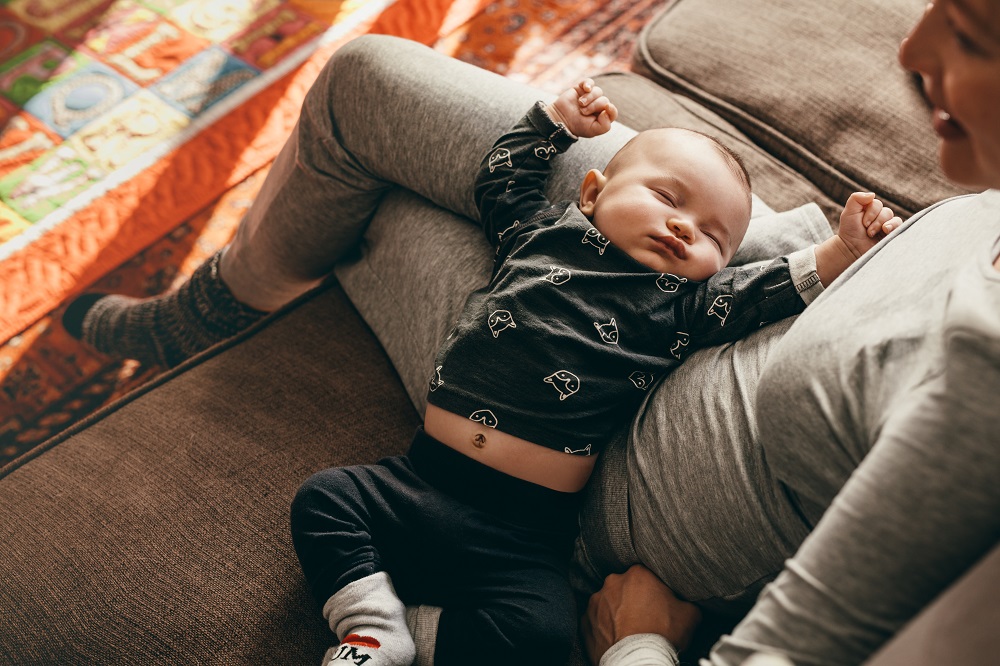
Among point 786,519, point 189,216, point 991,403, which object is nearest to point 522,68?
point 189,216

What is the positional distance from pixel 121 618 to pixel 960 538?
0.80 metres

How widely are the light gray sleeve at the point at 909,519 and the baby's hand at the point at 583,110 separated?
58 centimetres

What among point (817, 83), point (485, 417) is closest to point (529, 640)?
point (485, 417)

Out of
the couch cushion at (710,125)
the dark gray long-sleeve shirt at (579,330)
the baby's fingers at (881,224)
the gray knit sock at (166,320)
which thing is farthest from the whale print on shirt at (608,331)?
the gray knit sock at (166,320)

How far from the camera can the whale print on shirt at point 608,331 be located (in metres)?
0.86

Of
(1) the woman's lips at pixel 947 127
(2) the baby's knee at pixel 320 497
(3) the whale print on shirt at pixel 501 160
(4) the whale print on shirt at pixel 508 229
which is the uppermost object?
(1) the woman's lips at pixel 947 127

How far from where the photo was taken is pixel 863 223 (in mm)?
849

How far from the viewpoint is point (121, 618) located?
792 mm

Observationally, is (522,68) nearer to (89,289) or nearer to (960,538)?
(89,289)

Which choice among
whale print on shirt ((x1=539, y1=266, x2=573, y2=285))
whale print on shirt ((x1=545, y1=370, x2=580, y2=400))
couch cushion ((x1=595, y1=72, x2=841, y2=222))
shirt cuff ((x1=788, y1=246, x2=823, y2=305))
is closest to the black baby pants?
whale print on shirt ((x1=545, y1=370, x2=580, y2=400))

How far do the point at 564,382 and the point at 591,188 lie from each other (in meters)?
0.29

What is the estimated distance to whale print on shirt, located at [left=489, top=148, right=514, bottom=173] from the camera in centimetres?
95

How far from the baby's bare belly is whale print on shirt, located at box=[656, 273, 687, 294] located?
0.22 m

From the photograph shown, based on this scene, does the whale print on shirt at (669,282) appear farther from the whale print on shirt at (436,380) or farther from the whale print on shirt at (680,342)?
the whale print on shirt at (436,380)
